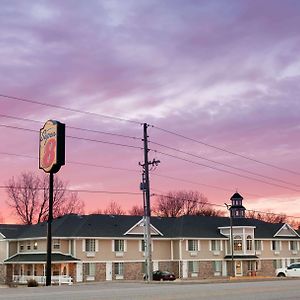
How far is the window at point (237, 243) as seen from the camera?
82.5m

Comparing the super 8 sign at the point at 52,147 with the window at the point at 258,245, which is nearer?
the super 8 sign at the point at 52,147

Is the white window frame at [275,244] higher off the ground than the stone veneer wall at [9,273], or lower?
higher

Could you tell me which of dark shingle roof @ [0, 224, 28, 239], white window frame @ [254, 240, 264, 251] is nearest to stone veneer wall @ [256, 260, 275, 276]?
white window frame @ [254, 240, 264, 251]

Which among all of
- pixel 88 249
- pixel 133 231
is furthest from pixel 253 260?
pixel 88 249

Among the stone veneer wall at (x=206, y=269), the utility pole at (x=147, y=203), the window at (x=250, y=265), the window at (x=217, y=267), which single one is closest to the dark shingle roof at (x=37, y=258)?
the stone veneer wall at (x=206, y=269)

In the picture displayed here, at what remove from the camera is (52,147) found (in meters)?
41.7

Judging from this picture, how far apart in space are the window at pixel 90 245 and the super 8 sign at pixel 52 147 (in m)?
29.9

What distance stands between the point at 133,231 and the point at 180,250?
23.6 feet

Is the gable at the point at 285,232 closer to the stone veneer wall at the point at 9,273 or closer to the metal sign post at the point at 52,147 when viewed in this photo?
the stone veneer wall at the point at 9,273

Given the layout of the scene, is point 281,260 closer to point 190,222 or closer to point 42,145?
point 190,222

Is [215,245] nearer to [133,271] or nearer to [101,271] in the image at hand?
[133,271]

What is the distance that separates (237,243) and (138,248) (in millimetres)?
15771

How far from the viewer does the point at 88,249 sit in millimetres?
70625

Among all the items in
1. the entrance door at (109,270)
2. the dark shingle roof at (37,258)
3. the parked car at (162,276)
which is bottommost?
the parked car at (162,276)
